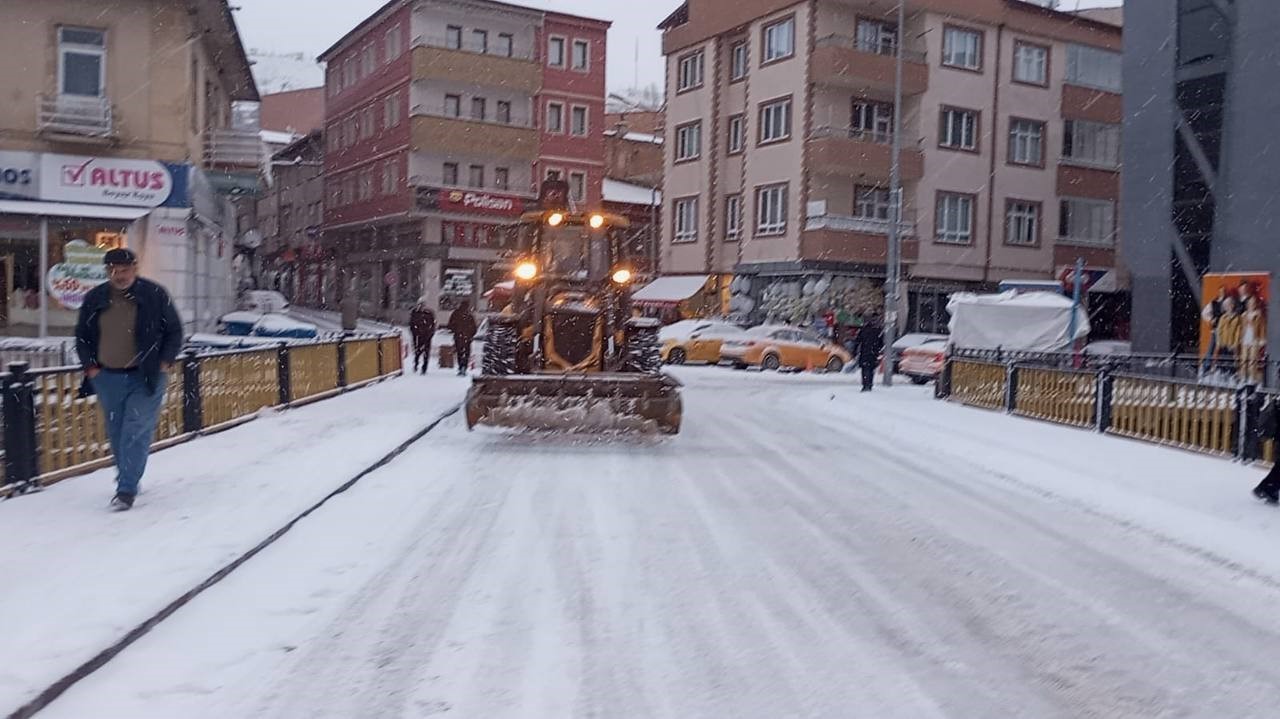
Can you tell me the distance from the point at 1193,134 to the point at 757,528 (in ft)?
77.9

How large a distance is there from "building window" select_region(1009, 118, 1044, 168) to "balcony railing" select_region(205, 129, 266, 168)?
2700cm

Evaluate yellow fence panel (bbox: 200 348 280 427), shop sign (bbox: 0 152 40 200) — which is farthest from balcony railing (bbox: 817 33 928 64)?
yellow fence panel (bbox: 200 348 280 427)

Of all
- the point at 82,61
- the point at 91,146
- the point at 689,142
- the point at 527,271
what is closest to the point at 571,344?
the point at 527,271

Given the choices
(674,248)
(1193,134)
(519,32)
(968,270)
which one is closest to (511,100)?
(519,32)

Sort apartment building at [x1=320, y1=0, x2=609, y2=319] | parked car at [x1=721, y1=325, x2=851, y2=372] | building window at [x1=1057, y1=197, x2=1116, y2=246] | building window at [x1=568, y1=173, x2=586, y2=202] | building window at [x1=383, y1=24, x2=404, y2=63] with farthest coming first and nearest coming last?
building window at [x1=568, y1=173, x2=586, y2=202], building window at [x1=383, y1=24, x2=404, y2=63], apartment building at [x1=320, y1=0, x2=609, y2=319], building window at [x1=1057, y1=197, x2=1116, y2=246], parked car at [x1=721, y1=325, x2=851, y2=372]

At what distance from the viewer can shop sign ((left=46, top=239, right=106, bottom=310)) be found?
21.3 meters

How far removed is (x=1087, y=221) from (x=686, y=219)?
15.6 metres

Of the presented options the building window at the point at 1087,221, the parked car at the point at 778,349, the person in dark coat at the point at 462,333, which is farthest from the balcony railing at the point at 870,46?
the person in dark coat at the point at 462,333

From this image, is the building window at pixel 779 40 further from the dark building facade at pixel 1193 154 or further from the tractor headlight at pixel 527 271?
the tractor headlight at pixel 527 271

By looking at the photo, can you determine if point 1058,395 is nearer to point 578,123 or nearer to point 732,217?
point 732,217

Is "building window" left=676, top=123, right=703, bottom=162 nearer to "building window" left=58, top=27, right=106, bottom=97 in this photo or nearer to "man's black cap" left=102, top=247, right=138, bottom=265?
"building window" left=58, top=27, right=106, bottom=97

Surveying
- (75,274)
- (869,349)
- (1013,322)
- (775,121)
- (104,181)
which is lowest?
(869,349)

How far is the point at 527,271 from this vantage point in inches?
558

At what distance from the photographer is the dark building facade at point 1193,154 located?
956 inches
